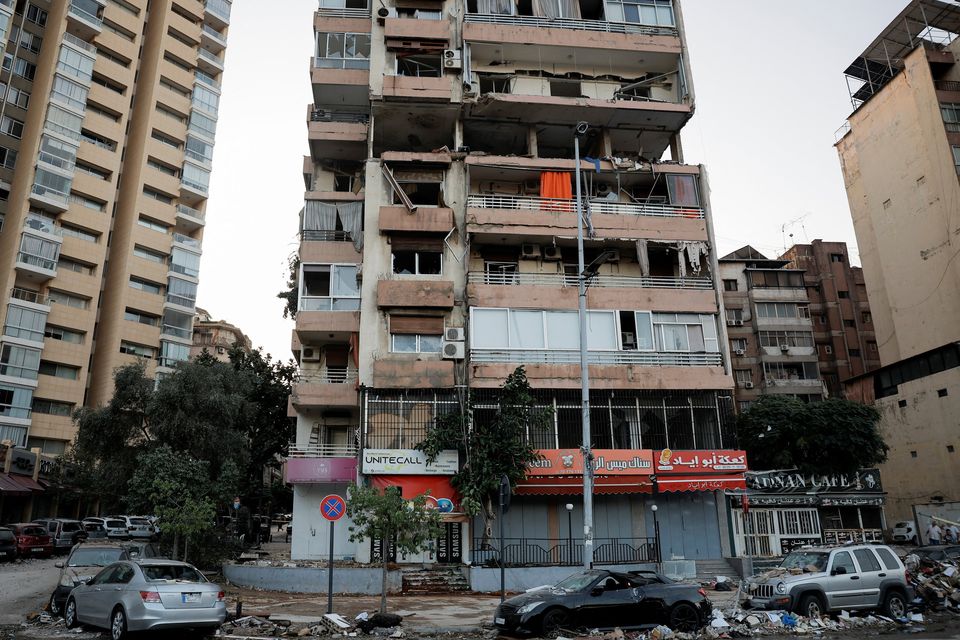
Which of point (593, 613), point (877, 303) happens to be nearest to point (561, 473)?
point (593, 613)

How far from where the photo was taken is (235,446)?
92.4 feet

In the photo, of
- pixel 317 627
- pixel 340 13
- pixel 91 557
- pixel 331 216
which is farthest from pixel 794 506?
pixel 340 13

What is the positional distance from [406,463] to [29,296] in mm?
38782

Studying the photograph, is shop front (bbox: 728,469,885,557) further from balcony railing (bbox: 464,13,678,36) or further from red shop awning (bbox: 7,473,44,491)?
red shop awning (bbox: 7,473,44,491)

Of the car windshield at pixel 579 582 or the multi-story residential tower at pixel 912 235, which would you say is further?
the multi-story residential tower at pixel 912 235

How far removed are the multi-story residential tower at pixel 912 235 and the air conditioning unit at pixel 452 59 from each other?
111 feet

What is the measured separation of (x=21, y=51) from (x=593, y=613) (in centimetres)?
6039

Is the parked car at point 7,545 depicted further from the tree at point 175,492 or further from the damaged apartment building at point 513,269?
the damaged apartment building at point 513,269

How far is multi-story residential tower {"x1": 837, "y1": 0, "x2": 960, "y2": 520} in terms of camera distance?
4253 centimetres

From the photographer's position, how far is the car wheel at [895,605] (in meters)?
14.8

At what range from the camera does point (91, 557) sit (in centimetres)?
1656

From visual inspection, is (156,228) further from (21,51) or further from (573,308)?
(573,308)

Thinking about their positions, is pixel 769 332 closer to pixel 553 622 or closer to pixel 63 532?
pixel 553 622

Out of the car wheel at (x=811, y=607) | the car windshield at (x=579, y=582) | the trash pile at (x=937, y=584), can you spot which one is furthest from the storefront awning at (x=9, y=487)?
the trash pile at (x=937, y=584)
